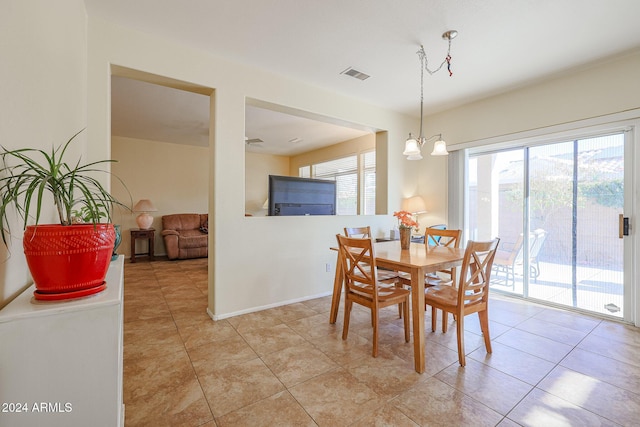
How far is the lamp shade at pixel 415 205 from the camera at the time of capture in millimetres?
4270

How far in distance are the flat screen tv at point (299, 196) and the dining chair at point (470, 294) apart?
1820mm

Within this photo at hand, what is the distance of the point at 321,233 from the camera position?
3643 mm

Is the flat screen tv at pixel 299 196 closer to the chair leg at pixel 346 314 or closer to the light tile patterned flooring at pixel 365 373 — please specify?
the light tile patterned flooring at pixel 365 373

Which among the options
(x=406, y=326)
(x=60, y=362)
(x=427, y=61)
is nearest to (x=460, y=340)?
(x=406, y=326)

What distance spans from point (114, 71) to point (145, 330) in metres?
2.37

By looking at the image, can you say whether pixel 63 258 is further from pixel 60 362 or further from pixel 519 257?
pixel 519 257

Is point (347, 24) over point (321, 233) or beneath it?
over

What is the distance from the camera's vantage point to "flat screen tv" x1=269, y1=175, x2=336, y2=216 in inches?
132

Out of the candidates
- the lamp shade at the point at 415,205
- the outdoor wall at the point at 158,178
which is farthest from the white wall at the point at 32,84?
the outdoor wall at the point at 158,178

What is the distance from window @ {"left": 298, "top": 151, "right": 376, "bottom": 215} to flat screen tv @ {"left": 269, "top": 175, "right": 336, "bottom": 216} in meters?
2.22

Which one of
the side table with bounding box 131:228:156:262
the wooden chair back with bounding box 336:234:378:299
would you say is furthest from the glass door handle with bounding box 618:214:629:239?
the side table with bounding box 131:228:156:262

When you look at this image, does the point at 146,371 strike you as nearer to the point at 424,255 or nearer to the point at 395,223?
the point at 424,255

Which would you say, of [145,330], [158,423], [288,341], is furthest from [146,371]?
[288,341]

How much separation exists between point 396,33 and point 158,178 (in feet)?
19.5
